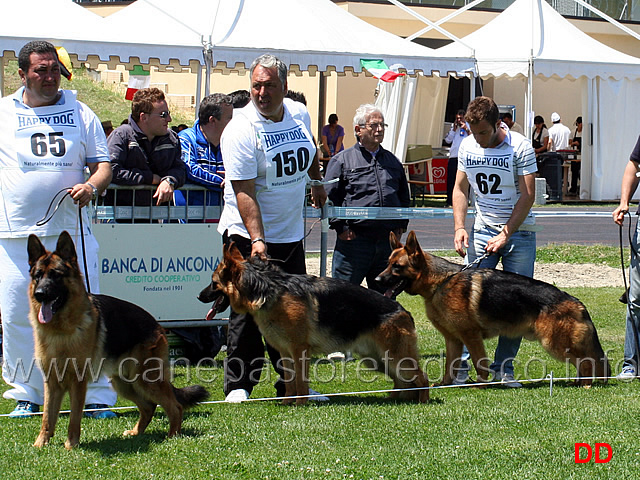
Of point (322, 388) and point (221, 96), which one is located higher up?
→ point (221, 96)

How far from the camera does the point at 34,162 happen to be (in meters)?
5.09

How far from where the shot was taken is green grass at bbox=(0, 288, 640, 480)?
422 cm

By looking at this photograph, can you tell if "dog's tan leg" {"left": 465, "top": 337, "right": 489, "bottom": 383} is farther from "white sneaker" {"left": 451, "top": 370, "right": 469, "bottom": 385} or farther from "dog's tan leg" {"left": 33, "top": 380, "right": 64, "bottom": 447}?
"dog's tan leg" {"left": 33, "top": 380, "right": 64, "bottom": 447}

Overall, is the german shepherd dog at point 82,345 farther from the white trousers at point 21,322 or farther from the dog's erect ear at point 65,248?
the white trousers at point 21,322

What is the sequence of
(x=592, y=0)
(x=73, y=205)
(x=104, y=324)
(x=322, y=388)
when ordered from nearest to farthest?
(x=104, y=324) → (x=73, y=205) → (x=322, y=388) → (x=592, y=0)

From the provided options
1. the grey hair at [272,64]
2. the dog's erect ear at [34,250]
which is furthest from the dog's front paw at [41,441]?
the grey hair at [272,64]

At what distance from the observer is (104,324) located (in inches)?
188

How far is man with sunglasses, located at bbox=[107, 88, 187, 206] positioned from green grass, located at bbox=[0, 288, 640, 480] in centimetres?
194

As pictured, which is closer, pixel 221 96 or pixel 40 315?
pixel 40 315

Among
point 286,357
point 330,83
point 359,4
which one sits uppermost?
point 359,4

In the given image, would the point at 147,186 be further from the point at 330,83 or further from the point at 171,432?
the point at 330,83

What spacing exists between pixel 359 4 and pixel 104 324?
2608 cm

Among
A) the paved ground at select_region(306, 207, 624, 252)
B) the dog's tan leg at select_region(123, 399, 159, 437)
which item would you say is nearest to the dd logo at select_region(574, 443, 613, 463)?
the dog's tan leg at select_region(123, 399, 159, 437)

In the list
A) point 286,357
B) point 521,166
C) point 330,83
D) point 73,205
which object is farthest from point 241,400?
point 330,83
